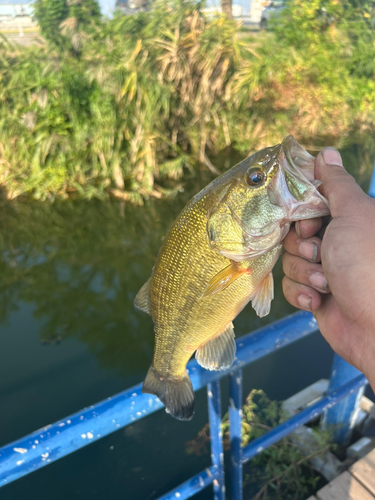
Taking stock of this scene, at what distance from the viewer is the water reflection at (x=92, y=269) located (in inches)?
176

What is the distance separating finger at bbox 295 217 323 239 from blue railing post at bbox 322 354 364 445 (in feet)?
4.04

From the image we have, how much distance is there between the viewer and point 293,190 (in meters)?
1.05

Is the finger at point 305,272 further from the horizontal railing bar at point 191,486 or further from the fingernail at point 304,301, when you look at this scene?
the horizontal railing bar at point 191,486

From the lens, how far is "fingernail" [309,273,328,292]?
4.20 feet

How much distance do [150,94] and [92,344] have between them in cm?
396

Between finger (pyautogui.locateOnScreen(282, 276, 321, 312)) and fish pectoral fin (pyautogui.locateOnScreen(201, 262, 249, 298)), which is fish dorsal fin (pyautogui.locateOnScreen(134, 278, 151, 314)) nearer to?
fish pectoral fin (pyautogui.locateOnScreen(201, 262, 249, 298))

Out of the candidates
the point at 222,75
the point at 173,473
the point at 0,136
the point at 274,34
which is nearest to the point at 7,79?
the point at 0,136

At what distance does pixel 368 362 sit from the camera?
1184 mm

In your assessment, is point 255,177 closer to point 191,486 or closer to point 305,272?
point 305,272

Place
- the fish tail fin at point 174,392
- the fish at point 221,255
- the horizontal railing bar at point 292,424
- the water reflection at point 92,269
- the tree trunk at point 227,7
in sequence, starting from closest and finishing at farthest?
the fish at point 221,255 → the fish tail fin at point 174,392 → the horizontal railing bar at point 292,424 → the water reflection at point 92,269 → the tree trunk at point 227,7

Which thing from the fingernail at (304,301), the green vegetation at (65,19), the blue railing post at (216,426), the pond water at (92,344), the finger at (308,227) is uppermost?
the green vegetation at (65,19)

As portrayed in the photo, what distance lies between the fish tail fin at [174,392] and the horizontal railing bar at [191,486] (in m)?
0.36

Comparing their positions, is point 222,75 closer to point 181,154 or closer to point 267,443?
point 181,154

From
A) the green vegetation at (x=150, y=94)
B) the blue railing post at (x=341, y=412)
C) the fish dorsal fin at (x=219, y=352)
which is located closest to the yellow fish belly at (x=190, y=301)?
the fish dorsal fin at (x=219, y=352)
